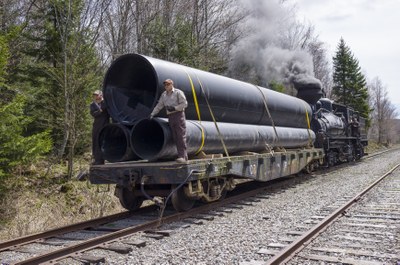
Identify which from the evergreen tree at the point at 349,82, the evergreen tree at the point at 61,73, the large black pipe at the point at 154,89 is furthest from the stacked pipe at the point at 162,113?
the evergreen tree at the point at 349,82

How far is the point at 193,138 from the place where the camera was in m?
7.60

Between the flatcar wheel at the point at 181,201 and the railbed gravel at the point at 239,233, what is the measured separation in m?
0.70

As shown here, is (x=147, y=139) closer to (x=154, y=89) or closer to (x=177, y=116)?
(x=154, y=89)

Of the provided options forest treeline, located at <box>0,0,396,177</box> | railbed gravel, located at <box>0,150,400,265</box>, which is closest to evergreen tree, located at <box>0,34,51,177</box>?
forest treeline, located at <box>0,0,396,177</box>

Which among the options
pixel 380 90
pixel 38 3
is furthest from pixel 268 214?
pixel 380 90

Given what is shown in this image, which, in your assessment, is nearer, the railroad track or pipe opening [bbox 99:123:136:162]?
the railroad track

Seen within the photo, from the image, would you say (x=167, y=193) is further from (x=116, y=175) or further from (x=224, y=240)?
(x=224, y=240)

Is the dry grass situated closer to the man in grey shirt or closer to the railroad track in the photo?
the railroad track

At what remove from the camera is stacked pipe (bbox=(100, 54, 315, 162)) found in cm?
766

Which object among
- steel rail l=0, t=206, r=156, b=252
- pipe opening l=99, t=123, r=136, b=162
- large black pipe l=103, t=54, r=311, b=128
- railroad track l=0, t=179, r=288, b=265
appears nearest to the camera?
railroad track l=0, t=179, r=288, b=265

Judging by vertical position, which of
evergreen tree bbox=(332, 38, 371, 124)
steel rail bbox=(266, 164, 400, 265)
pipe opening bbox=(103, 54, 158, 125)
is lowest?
steel rail bbox=(266, 164, 400, 265)

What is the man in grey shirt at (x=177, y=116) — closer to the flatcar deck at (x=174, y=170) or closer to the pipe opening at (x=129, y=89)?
the flatcar deck at (x=174, y=170)

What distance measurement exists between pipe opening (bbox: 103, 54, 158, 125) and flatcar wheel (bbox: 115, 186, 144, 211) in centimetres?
142

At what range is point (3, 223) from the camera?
29.7ft
